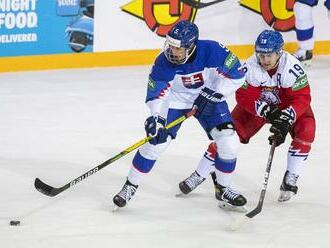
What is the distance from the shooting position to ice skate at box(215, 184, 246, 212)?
5816mm

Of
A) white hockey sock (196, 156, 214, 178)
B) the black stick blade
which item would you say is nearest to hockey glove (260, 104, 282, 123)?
white hockey sock (196, 156, 214, 178)

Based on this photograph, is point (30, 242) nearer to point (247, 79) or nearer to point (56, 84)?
point (247, 79)

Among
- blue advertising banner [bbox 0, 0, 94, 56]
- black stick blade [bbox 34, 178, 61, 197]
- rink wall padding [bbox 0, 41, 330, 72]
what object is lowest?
rink wall padding [bbox 0, 41, 330, 72]

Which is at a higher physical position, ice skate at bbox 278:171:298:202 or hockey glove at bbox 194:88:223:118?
hockey glove at bbox 194:88:223:118

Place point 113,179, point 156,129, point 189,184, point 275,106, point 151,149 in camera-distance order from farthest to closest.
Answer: point 113,179
point 189,184
point 275,106
point 151,149
point 156,129

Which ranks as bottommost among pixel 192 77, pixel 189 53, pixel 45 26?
pixel 45 26

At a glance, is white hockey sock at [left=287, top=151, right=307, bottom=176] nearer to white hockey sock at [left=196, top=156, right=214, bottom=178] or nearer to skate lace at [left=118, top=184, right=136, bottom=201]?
white hockey sock at [left=196, top=156, right=214, bottom=178]

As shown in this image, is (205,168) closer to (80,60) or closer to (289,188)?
(289,188)

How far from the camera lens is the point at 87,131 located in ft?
25.1

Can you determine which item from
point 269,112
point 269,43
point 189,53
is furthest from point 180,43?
point 269,112

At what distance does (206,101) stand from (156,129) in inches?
14.3

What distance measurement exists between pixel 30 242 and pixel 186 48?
51.6 inches

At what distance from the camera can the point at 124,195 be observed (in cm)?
574

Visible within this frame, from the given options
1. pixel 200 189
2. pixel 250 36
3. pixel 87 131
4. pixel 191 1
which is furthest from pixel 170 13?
pixel 200 189
